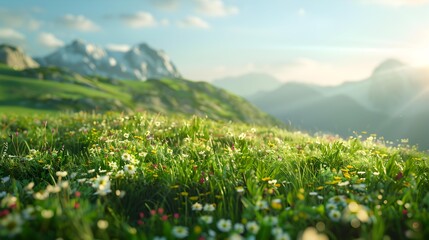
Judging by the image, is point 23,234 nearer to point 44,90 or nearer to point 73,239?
point 73,239

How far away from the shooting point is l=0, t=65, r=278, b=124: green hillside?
39988 mm

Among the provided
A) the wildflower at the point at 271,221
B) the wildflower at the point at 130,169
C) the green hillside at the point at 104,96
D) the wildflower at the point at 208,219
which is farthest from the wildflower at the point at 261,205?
the green hillside at the point at 104,96

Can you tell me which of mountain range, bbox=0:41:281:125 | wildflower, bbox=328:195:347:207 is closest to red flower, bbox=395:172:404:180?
wildflower, bbox=328:195:347:207

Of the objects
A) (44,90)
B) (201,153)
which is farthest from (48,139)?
(44,90)

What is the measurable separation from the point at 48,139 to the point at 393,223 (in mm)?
7477

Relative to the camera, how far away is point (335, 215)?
3.61 metres

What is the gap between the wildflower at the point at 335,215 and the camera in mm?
3545

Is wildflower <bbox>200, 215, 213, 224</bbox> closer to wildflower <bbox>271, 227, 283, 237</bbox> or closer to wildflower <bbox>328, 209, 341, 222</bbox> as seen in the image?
wildflower <bbox>271, 227, 283, 237</bbox>

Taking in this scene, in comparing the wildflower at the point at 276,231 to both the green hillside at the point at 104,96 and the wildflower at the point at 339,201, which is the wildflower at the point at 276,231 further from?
the green hillside at the point at 104,96

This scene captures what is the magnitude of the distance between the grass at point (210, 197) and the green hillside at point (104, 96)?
4601 mm

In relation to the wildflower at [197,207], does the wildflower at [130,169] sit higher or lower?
higher

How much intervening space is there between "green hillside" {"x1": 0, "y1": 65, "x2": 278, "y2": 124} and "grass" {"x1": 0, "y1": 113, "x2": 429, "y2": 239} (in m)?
4.60

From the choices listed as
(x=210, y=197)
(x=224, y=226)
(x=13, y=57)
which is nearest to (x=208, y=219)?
(x=224, y=226)

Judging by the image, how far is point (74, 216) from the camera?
330cm
